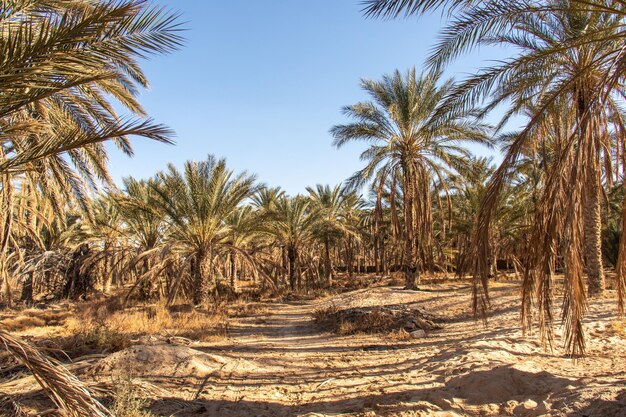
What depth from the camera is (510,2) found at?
16.3ft

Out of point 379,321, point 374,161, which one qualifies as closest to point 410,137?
point 374,161

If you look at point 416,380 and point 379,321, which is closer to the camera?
point 416,380

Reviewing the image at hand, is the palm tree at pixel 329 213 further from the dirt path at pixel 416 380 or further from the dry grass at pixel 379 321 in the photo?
the dirt path at pixel 416 380

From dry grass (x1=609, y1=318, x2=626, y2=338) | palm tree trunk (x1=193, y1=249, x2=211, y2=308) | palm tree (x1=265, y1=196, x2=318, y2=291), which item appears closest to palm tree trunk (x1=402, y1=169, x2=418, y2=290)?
palm tree (x1=265, y1=196, x2=318, y2=291)

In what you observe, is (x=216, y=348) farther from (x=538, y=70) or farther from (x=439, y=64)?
(x=538, y=70)

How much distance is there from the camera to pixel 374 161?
15945mm

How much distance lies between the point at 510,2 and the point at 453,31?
0.75 m

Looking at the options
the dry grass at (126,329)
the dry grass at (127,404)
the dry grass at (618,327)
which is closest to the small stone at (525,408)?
the dry grass at (618,327)

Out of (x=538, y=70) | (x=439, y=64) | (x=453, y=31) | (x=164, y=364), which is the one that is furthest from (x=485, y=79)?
(x=164, y=364)

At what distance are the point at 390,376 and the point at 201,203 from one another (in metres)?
9.80

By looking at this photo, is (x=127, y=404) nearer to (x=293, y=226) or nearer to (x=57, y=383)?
(x=57, y=383)

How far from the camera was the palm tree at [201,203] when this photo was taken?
13.5 meters

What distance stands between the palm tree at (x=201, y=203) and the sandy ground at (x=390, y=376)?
634cm

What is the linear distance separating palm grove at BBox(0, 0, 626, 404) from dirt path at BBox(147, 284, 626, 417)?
0.53 m
